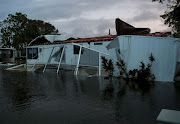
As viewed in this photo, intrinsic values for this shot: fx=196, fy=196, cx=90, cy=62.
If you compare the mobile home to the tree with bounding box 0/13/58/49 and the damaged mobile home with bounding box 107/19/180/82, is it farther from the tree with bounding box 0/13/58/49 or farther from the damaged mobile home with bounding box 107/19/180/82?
the tree with bounding box 0/13/58/49

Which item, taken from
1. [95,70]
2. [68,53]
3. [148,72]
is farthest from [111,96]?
[68,53]

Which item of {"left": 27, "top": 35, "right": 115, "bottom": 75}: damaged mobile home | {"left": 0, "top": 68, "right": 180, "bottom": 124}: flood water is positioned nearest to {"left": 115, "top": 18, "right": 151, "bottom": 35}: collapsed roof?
{"left": 27, "top": 35, "right": 115, "bottom": 75}: damaged mobile home

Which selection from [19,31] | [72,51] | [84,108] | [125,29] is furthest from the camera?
[19,31]

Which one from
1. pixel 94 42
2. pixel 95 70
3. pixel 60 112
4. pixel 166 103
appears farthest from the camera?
pixel 94 42

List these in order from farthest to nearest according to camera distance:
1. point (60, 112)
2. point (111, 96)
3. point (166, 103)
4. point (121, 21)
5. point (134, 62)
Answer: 1. point (121, 21)
2. point (134, 62)
3. point (111, 96)
4. point (166, 103)
5. point (60, 112)

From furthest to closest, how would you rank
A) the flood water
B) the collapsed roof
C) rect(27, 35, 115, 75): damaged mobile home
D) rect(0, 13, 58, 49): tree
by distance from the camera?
rect(0, 13, 58, 49): tree
the collapsed roof
rect(27, 35, 115, 75): damaged mobile home
the flood water

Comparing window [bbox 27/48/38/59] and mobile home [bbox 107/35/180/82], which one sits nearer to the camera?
mobile home [bbox 107/35/180/82]

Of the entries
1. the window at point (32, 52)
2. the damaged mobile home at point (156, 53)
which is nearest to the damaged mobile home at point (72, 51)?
the window at point (32, 52)

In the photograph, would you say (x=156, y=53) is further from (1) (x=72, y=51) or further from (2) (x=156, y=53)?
(1) (x=72, y=51)

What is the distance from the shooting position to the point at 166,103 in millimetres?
6113

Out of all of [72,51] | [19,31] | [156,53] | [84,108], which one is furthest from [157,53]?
[19,31]

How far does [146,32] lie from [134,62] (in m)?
7.43

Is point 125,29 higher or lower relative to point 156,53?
higher

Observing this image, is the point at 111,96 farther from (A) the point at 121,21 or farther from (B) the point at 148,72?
(A) the point at 121,21
